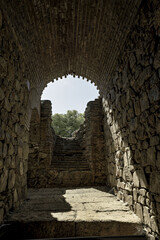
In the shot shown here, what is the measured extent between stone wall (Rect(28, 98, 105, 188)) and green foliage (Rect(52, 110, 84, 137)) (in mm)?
9952

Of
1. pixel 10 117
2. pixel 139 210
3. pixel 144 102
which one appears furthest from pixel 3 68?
pixel 139 210

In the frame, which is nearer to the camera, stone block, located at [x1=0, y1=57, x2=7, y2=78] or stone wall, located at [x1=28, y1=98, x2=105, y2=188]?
stone block, located at [x1=0, y1=57, x2=7, y2=78]

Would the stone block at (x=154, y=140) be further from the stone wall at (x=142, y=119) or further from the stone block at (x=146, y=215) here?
the stone block at (x=146, y=215)

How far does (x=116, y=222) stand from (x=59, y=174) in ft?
14.9

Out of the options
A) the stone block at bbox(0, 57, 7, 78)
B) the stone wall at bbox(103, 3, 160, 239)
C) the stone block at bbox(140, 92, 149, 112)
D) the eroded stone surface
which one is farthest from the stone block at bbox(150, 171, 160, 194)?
the stone block at bbox(0, 57, 7, 78)

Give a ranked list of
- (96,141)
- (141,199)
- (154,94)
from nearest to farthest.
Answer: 1. (154,94)
2. (141,199)
3. (96,141)

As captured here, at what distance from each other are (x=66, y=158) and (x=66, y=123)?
11227 mm

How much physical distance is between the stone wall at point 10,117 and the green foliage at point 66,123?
14.0m

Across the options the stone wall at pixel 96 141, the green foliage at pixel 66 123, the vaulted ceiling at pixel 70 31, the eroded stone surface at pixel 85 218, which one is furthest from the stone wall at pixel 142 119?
the green foliage at pixel 66 123

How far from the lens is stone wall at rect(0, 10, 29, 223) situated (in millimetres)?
2717

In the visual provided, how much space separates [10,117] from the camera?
312 cm

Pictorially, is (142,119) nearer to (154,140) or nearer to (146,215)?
(154,140)

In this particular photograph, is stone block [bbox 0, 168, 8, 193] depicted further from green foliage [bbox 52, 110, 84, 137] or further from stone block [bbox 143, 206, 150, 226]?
green foliage [bbox 52, 110, 84, 137]

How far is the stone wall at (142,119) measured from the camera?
7.77ft
